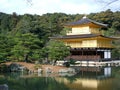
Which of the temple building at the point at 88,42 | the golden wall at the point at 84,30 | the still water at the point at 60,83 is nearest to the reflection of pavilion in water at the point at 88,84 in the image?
the still water at the point at 60,83

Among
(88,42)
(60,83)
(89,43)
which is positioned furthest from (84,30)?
(60,83)

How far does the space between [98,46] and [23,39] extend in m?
10.0

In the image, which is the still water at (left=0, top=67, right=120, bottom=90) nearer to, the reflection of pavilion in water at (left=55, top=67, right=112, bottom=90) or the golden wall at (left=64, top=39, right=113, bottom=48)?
the reflection of pavilion in water at (left=55, top=67, right=112, bottom=90)

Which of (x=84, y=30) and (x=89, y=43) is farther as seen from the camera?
(x=84, y=30)

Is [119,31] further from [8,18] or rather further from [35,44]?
[35,44]

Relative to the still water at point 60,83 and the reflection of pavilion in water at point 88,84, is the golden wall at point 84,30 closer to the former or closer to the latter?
the still water at point 60,83

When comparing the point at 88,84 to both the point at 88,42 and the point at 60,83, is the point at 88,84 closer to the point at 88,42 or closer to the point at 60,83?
the point at 60,83

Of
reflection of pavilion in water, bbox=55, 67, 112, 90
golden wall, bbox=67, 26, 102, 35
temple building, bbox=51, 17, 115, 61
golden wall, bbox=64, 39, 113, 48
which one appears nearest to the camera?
reflection of pavilion in water, bbox=55, 67, 112, 90

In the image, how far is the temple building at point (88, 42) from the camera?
104ft

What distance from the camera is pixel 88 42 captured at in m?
32.4

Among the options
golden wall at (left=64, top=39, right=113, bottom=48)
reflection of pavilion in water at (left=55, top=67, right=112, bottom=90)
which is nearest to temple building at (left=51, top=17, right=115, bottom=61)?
golden wall at (left=64, top=39, right=113, bottom=48)

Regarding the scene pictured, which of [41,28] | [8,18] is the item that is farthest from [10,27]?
[41,28]

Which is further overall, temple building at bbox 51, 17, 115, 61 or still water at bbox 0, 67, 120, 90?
temple building at bbox 51, 17, 115, 61

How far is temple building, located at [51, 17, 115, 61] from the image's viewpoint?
31653 millimetres
